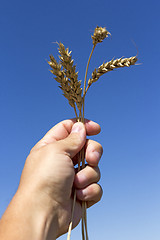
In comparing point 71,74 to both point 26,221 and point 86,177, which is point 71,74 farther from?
point 26,221

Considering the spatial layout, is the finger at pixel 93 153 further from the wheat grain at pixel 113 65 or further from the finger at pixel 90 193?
the wheat grain at pixel 113 65

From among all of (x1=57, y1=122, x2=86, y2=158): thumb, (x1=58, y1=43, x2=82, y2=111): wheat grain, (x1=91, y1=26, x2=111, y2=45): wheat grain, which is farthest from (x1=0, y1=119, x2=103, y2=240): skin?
(x1=91, y1=26, x2=111, y2=45): wheat grain

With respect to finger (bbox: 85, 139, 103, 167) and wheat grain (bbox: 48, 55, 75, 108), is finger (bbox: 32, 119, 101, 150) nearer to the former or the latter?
finger (bbox: 85, 139, 103, 167)

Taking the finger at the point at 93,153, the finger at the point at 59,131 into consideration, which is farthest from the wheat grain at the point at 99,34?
the finger at the point at 93,153

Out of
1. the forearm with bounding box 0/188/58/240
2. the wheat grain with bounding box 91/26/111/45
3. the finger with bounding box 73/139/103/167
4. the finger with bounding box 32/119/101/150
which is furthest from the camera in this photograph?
the finger with bounding box 32/119/101/150

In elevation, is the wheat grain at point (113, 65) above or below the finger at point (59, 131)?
above

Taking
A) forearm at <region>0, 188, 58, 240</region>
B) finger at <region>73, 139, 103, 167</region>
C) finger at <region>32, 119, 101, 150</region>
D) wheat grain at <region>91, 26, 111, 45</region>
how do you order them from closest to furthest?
1. forearm at <region>0, 188, 58, 240</region>
2. wheat grain at <region>91, 26, 111, 45</region>
3. finger at <region>73, 139, 103, 167</region>
4. finger at <region>32, 119, 101, 150</region>

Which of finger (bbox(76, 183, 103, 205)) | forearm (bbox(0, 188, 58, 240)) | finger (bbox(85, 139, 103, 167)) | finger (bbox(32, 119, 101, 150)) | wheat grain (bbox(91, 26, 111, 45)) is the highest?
wheat grain (bbox(91, 26, 111, 45))

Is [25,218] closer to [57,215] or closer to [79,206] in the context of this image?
[57,215]
